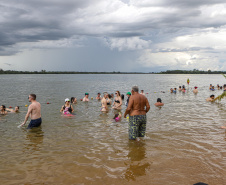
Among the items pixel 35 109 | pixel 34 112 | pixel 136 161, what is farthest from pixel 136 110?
pixel 34 112

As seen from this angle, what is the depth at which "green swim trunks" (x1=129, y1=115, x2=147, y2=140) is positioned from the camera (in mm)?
7727

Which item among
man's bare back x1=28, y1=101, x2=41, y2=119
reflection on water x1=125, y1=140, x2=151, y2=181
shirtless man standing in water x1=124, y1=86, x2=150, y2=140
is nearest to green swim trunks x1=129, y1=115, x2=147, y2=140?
shirtless man standing in water x1=124, y1=86, x2=150, y2=140

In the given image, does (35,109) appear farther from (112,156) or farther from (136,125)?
(136,125)

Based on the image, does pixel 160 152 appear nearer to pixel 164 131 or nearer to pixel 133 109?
pixel 133 109

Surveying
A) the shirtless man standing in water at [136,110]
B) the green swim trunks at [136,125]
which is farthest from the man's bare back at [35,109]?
the green swim trunks at [136,125]

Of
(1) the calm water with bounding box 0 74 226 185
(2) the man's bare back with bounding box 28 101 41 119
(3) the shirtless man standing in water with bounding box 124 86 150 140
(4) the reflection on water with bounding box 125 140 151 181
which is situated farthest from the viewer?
(2) the man's bare back with bounding box 28 101 41 119

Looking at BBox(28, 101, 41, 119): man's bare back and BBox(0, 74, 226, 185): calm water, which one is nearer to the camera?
BBox(0, 74, 226, 185): calm water

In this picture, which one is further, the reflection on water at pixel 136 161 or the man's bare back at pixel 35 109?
the man's bare back at pixel 35 109

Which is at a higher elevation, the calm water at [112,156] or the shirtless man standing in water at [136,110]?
the shirtless man standing in water at [136,110]

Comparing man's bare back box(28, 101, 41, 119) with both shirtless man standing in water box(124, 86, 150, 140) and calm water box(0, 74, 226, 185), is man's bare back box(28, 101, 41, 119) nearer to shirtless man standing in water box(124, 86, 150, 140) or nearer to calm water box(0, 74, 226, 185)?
calm water box(0, 74, 226, 185)

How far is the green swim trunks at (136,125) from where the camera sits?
773cm

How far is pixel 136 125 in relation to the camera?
7.83m

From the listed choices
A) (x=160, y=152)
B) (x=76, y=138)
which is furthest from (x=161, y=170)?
(x=76, y=138)

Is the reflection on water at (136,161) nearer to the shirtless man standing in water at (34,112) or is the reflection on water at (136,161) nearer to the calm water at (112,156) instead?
the calm water at (112,156)
